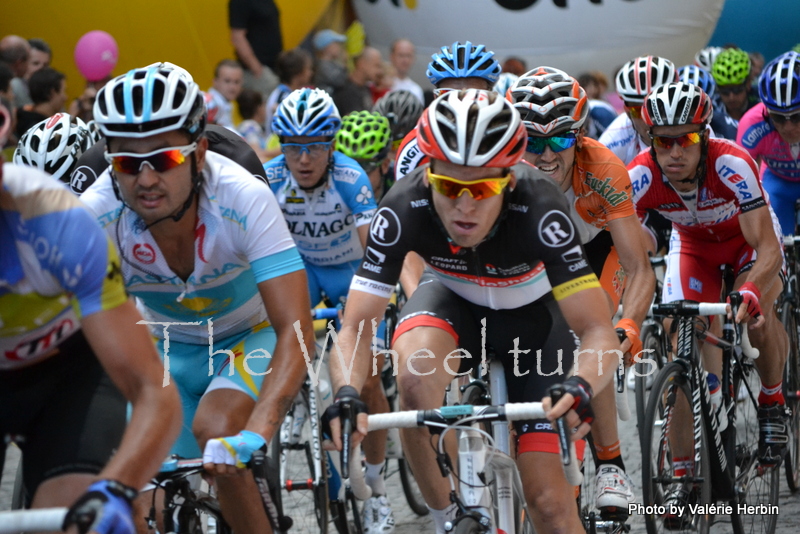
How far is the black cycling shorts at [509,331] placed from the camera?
420 cm

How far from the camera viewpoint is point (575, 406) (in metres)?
3.24

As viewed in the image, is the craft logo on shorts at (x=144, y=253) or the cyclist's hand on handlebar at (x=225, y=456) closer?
the cyclist's hand on handlebar at (x=225, y=456)

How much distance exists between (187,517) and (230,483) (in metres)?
0.17

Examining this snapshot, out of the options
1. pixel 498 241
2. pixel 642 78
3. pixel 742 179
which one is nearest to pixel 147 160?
pixel 498 241

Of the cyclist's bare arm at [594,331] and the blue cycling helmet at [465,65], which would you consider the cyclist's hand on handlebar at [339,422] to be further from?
the blue cycling helmet at [465,65]

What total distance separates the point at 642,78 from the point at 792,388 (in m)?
2.46

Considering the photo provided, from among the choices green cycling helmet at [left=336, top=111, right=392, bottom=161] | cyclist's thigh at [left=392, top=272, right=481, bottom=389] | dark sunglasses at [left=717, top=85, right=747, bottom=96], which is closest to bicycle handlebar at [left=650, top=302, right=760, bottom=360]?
cyclist's thigh at [left=392, top=272, right=481, bottom=389]

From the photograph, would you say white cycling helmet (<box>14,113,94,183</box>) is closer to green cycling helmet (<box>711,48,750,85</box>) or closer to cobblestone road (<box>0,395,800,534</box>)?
cobblestone road (<box>0,395,800,534</box>)

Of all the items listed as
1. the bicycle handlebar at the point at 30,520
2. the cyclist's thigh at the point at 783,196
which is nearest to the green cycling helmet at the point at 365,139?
the cyclist's thigh at the point at 783,196

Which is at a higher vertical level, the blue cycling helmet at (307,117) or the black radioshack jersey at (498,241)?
the blue cycling helmet at (307,117)

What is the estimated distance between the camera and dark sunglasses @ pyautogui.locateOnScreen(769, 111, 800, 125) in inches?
273

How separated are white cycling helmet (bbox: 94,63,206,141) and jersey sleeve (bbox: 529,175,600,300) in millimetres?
1245

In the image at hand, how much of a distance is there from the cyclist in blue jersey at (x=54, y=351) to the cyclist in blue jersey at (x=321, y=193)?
303 cm

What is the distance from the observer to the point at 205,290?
12.9ft
